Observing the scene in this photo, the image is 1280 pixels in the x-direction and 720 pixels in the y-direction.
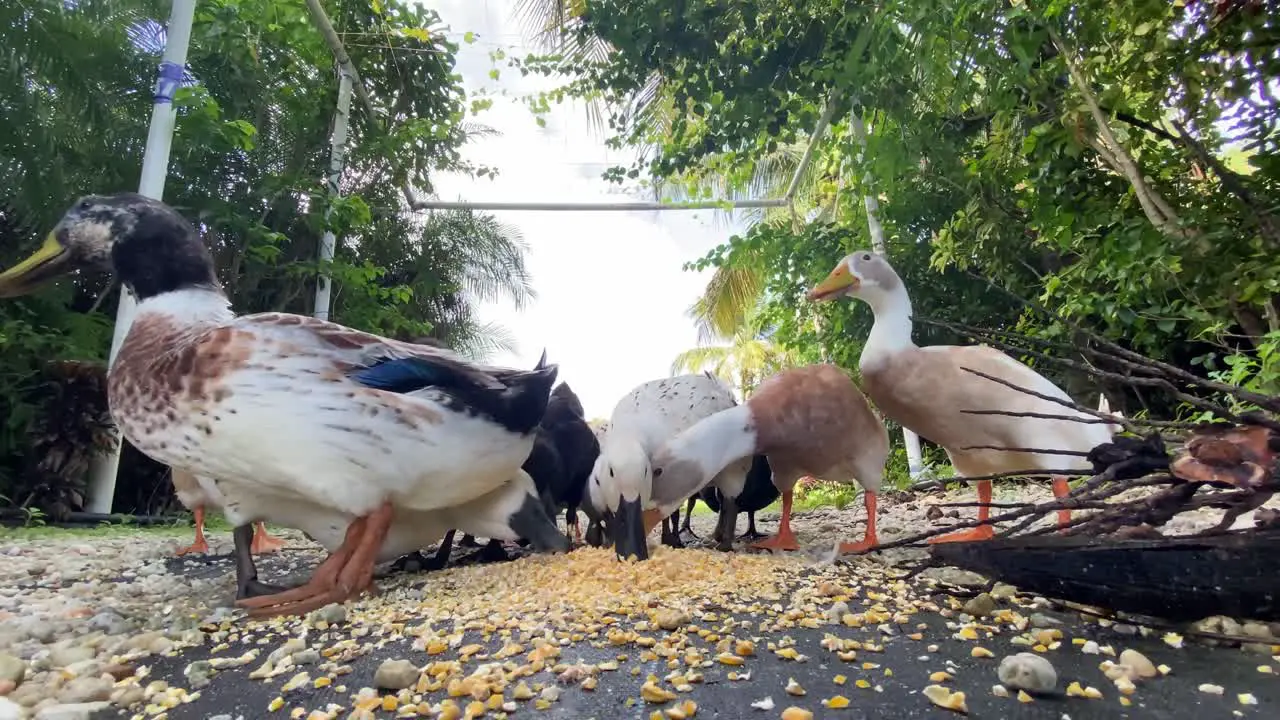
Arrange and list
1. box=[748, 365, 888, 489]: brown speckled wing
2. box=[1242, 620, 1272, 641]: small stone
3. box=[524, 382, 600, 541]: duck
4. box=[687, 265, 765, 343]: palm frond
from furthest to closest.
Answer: box=[687, 265, 765, 343]: palm frond
box=[524, 382, 600, 541]: duck
box=[748, 365, 888, 489]: brown speckled wing
box=[1242, 620, 1272, 641]: small stone

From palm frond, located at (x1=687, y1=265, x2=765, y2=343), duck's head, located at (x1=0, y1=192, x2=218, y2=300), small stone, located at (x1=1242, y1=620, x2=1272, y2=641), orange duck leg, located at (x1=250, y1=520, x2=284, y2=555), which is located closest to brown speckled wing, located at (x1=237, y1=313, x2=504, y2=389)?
duck's head, located at (x1=0, y1=192, x2=218, y2=300)

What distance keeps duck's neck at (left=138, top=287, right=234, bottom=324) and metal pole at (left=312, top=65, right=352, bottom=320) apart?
4.13 metres

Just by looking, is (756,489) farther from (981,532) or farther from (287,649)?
(287,649)

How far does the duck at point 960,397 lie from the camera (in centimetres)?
247

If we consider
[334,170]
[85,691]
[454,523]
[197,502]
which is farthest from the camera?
[334,170]

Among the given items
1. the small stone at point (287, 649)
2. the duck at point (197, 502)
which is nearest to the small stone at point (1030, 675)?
the small stone at point (287, 649)

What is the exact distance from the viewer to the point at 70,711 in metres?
1.17

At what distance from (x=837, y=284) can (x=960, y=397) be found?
765 millimetres

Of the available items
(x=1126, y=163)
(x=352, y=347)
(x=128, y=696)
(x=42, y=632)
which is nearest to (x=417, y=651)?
(x=128, y=696)

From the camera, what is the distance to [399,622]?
1.66 m

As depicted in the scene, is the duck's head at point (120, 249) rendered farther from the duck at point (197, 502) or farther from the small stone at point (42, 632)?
the duck at point (197, 502)

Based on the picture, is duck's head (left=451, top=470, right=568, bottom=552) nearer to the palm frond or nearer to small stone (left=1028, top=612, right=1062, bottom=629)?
small stone (left=1028, top=612, right=1062, bottom=629)

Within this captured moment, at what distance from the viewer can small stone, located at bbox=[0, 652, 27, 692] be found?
4.34ft

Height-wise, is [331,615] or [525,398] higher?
[525,398]
